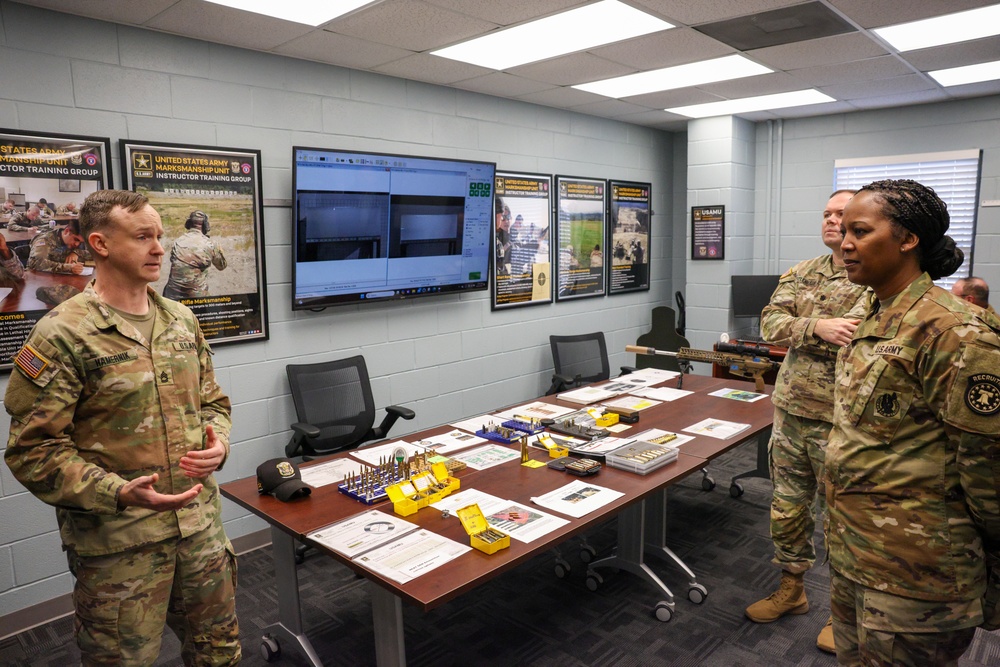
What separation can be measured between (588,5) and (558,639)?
2641 mm

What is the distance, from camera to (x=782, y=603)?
2.61 meters

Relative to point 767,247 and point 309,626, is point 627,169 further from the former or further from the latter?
point 309,626

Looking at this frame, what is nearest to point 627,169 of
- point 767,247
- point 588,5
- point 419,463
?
point 767,247

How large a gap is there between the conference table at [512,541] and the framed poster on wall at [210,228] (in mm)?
1093

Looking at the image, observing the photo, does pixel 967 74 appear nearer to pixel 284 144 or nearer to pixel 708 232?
pixel 708 232

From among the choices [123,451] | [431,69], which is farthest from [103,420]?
[431,69]

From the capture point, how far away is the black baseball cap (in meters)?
2.09

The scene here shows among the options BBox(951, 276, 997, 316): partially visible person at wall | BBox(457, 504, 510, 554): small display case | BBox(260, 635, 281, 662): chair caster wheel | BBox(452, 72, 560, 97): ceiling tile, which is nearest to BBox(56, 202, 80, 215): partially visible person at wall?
BBox(260, 635, 281, 662): chair caster wheel

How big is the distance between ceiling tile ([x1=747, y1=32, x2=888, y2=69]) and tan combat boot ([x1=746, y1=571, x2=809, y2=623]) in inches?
104

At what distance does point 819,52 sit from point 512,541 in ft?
10.5

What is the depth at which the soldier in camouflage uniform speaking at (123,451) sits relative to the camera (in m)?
1.53

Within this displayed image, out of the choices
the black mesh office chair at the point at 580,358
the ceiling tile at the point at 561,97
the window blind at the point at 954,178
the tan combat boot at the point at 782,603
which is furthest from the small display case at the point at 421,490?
the window blind at the point at 954,178

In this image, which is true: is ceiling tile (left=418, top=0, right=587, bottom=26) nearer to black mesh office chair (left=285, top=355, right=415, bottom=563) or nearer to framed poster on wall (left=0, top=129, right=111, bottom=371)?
framed poster on wall (left=0, top=129, right=111, bottom=371)

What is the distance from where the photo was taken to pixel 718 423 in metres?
2.89
